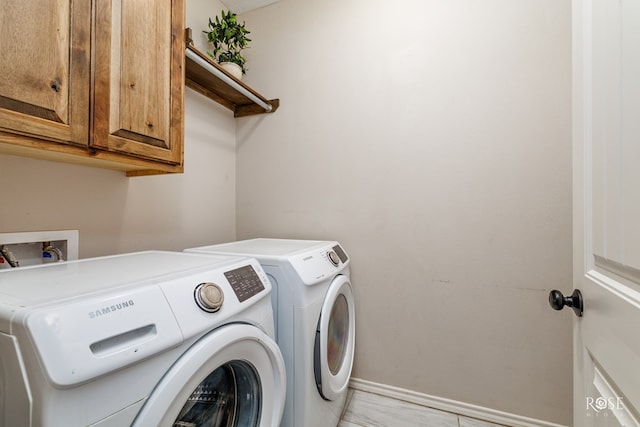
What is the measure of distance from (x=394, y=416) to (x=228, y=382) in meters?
1.12

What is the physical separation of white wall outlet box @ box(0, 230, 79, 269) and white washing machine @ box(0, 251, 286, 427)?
21 centimetres

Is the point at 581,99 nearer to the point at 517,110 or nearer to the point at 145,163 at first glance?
the point at 517,110

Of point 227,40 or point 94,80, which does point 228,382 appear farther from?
point 227,40

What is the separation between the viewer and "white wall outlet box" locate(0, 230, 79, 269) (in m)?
0.91

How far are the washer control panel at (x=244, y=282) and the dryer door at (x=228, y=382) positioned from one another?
0.09 meters

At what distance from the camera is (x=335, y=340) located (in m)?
1.36

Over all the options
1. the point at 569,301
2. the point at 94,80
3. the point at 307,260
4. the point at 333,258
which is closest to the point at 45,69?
the point at 94,80

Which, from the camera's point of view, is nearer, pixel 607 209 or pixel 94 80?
pixel 607 209

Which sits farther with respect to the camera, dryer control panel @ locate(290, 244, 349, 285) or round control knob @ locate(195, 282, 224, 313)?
Answer: dryer control panel @ locate(290, 244, 349, 285)

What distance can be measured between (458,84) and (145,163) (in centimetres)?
155

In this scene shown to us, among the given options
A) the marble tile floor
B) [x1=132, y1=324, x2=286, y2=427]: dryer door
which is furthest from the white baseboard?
[x1=132, y1=324, x2=286, y2=427]: dryer door

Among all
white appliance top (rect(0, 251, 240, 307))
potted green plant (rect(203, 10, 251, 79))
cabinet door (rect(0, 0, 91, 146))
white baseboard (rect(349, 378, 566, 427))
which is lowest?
white baseboard (rect(349, 378, 566, 427))

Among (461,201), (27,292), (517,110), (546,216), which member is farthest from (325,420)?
(517,110)

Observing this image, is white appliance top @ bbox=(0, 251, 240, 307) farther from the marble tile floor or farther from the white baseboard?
the white baseboard
